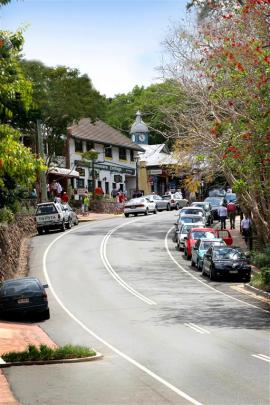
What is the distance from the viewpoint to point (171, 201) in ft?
237

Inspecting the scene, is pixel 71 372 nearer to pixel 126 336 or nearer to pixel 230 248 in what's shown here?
pixel 126 336

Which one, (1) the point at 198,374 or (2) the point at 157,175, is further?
(2) the point at 157,175

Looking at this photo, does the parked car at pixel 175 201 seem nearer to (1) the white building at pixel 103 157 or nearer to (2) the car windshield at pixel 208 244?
(1) the white building at pixel 103 157

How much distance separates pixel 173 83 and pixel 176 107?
1.44 m

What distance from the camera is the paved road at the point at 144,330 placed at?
13.7 meters

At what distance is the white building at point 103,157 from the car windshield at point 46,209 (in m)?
20.0

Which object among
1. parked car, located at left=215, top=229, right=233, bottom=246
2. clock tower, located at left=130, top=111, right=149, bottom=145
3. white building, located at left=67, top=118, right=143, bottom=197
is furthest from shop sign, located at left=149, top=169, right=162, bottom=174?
parked car, located at left=215, top=229, right=233, bottom=246

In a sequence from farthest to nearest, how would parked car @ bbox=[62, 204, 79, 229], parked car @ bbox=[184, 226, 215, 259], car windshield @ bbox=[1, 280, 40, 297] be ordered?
parked car @ bbox=[62, 204, 79, 229], parked car @ bbox=[184, 226, 215, 259], car windshield @ bbox=[1, 280, 40, 297]

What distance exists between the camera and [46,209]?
4881 centimetres

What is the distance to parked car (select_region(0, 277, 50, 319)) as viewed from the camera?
1004 inches

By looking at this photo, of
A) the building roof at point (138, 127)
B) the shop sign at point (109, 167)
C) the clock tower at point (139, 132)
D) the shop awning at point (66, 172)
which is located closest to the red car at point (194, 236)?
the shop awning at point (66, 172)

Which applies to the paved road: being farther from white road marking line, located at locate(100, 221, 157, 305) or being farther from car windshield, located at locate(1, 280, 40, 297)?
car windshield, located at locate(1, 280, 40, 297)

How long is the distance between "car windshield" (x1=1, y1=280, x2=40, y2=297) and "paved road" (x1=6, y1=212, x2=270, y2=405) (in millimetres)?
1424

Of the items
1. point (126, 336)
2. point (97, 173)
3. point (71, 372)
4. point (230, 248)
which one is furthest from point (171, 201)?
point (71, 372)
